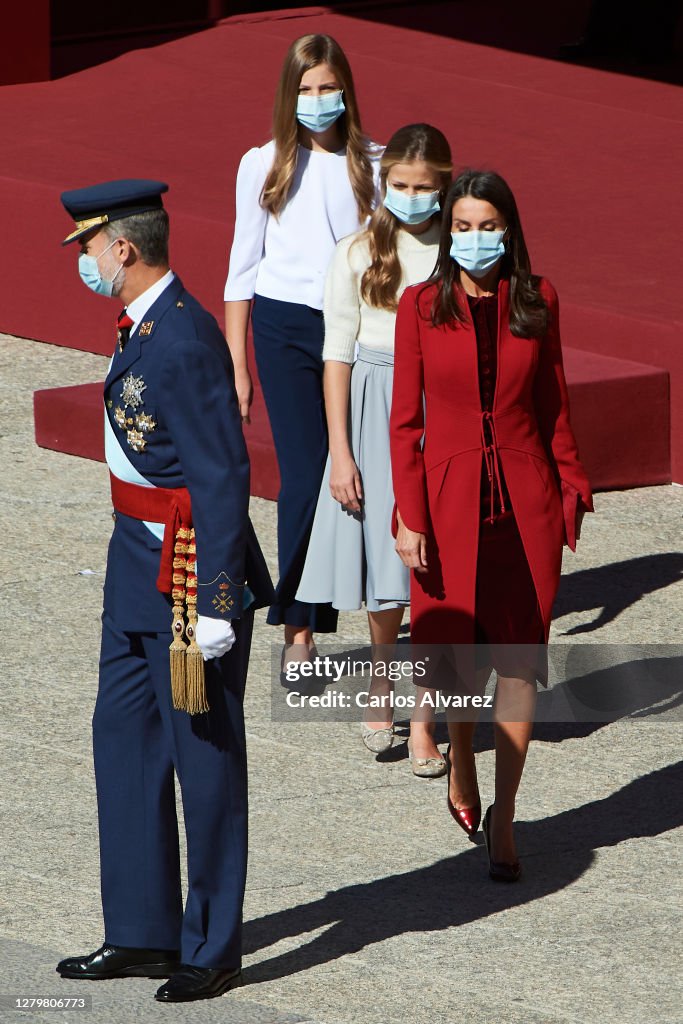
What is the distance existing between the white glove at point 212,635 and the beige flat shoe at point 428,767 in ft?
6.05

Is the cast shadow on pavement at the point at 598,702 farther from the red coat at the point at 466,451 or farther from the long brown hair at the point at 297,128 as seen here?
the long brown hair at the point at 297,128

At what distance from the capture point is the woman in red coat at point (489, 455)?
5422 mm

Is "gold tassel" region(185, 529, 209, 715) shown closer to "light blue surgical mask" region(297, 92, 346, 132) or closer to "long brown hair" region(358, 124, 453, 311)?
"long brown hair" region(358, 124, 453, 311)

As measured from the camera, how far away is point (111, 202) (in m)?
4.57

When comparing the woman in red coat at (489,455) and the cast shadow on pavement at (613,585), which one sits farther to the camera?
the cast shadow on pavement at (613,585)

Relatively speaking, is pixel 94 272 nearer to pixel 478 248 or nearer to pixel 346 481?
pixel 478 248

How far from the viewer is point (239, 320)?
23.0 ft

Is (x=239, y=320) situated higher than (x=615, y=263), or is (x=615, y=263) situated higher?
(x=239, y=320)

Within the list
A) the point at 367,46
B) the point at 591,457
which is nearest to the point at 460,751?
the point at 591,457

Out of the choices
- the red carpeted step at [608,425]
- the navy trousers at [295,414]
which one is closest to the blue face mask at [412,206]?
the navy trousers at [295,414]

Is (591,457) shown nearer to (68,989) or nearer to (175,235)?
(175,235)

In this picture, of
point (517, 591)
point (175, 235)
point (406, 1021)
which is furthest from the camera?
point (175, 235)

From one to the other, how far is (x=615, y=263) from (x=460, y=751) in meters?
5.51

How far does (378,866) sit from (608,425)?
4.05 meters
